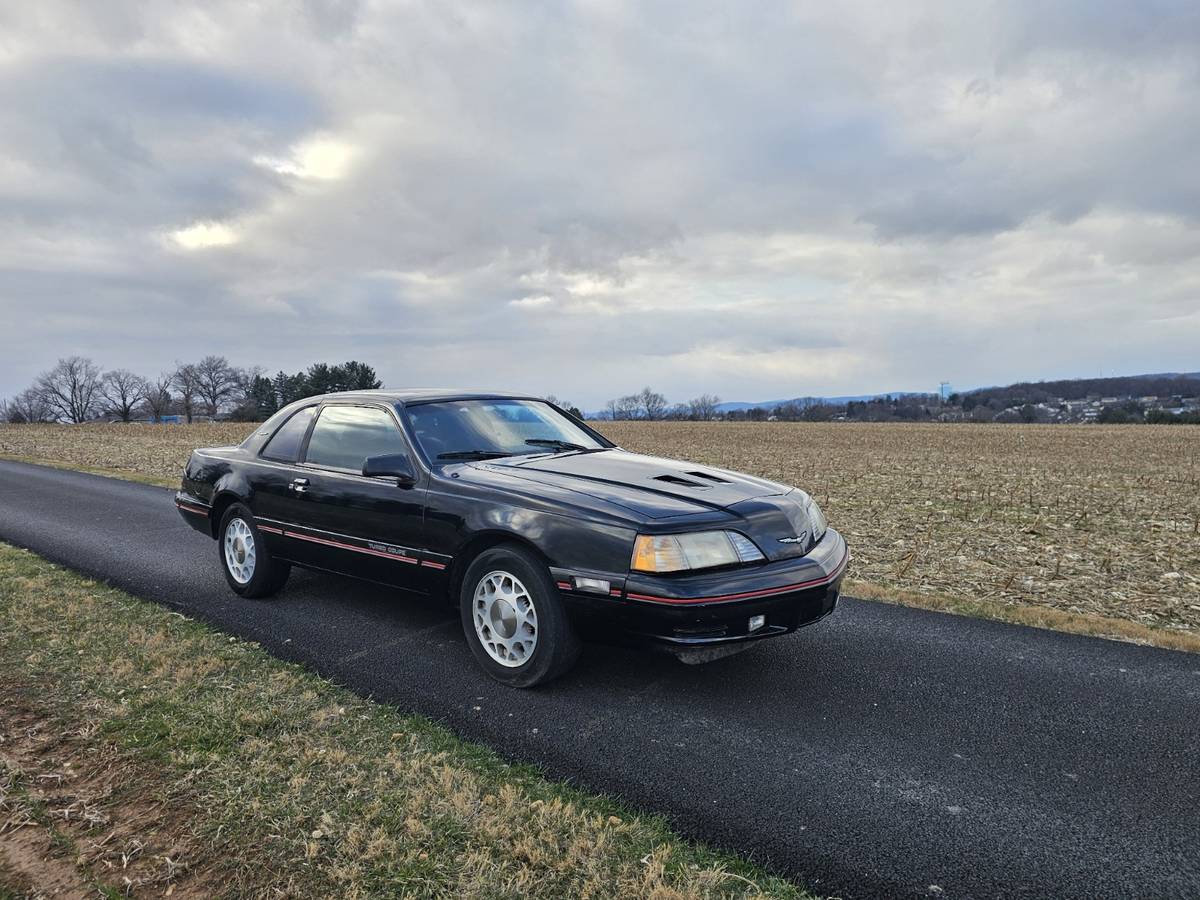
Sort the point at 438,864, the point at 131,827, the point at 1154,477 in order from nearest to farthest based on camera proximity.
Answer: the point at 438,864 < the point at 131,827 < the point at 1154,477

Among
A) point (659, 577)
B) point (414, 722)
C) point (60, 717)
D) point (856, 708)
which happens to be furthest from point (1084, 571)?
point (60, 717)

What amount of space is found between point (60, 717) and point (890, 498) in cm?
1052

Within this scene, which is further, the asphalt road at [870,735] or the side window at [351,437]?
the side window at [351,437]

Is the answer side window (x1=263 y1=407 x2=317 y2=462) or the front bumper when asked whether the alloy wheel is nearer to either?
the front bumper

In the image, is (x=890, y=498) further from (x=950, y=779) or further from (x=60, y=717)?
(x=60, y=717)

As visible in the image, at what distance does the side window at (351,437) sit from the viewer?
4441 millimetres

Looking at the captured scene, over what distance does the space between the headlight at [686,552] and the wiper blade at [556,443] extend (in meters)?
1.52

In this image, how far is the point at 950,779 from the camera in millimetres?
2873

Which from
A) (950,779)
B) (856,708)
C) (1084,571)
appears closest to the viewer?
(950,779)

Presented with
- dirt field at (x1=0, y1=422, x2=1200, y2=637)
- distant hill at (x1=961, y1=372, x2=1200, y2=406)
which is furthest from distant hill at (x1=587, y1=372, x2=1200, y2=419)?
dirt field at (x1=0, y1=422, x2=1200, y2=637)

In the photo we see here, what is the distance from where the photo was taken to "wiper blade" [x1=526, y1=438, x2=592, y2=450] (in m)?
4.64

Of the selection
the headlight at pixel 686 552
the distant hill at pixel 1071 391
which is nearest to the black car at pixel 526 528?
the headlight at pixel 686 552

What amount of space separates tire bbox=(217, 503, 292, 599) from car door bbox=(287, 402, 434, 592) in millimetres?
483

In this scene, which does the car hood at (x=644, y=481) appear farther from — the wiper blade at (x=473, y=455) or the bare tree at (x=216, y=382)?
the bare tree at (x=216, y=382)
